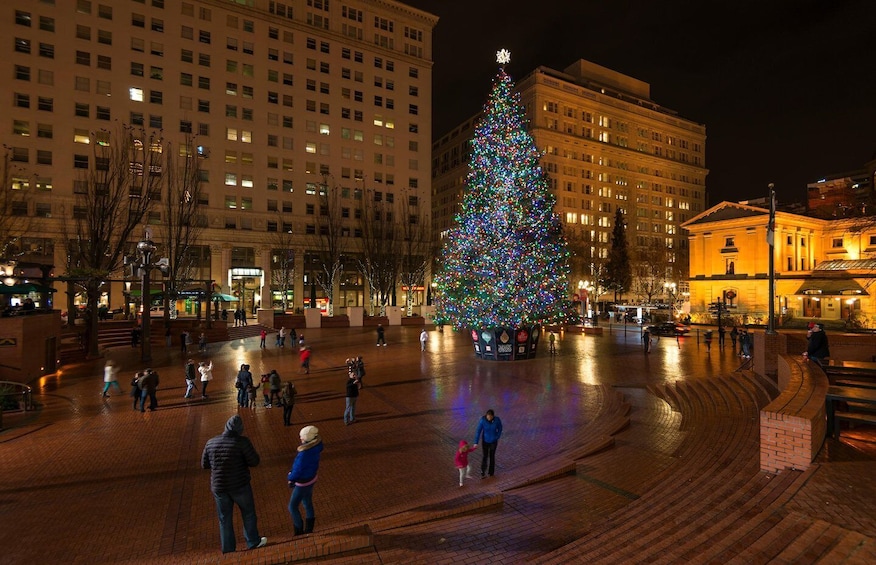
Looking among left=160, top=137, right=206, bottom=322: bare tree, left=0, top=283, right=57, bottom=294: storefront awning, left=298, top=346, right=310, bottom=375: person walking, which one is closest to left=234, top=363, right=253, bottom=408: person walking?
left=298, top=346, right=310, bottom=375: person walking

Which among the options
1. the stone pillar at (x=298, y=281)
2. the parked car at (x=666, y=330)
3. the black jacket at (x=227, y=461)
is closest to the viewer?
the black jacket at (x=227, y=461)

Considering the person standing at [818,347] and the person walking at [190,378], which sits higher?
the person standing at [818,347]

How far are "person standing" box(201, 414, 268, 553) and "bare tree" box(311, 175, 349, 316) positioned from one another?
152ft

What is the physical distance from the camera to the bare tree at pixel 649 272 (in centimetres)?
7381

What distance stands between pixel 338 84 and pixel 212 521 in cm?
5972

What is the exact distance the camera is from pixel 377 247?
5253cm

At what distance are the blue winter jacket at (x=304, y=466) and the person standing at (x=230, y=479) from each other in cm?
57

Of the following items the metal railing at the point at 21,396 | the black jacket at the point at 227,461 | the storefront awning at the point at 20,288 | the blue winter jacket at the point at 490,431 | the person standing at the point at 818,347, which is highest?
the storefront awning at the point at 20,288

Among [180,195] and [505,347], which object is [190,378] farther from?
[180,195]

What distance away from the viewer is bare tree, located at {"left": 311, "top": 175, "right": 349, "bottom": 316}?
5212 centimetres

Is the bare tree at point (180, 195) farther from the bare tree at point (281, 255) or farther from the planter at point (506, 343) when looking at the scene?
the planter at point (506, 343)

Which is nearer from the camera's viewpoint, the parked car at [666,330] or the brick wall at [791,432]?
the brick wall at [791,432]

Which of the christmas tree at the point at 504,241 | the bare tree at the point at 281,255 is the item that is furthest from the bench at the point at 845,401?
the bare tree at the point at 281,255

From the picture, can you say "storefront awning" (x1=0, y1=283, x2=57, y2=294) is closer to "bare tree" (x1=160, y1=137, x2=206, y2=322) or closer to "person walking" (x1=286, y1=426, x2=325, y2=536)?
"person walking" (x1=286, y1=426, x2=325, y2=536)
